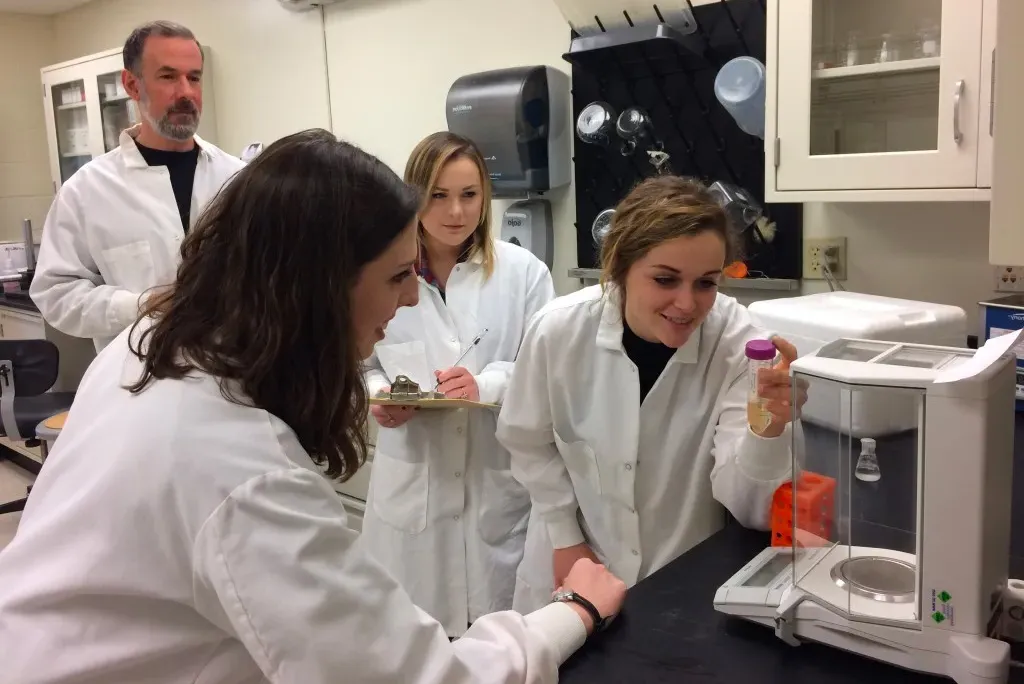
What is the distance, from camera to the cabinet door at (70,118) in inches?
159

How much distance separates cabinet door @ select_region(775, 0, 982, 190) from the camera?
1.57 m

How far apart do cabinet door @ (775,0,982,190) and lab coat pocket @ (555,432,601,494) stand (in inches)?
32.1

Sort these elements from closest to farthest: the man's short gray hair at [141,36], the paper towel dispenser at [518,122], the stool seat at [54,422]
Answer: the man's short gray hair at [141,36] → the paper towel dispenser at [518,122] → the stool seat at [54,422]

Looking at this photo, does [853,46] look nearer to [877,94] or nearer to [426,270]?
[877,94]

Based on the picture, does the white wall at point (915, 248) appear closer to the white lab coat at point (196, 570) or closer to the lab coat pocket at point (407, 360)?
the lab coat pocket at point (407, 360)

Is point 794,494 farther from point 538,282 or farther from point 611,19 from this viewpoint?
point 611,19

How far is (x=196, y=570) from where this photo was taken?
0.70 m

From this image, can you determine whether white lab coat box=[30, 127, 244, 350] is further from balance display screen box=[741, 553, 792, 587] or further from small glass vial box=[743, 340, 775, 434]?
balance display screen box=[741, 553, 792, 587]

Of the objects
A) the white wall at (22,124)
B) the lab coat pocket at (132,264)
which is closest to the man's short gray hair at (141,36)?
→ the lab coat pocket at (132,264)

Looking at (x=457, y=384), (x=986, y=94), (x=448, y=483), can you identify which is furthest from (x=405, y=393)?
(x=986, y=94)

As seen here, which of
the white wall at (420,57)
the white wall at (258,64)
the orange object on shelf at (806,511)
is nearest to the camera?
the orange object on shelf at (806,511)

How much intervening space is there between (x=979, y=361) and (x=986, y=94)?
0.89 metres

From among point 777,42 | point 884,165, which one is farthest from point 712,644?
point 777,42

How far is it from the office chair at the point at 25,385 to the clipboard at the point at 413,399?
2.01m
